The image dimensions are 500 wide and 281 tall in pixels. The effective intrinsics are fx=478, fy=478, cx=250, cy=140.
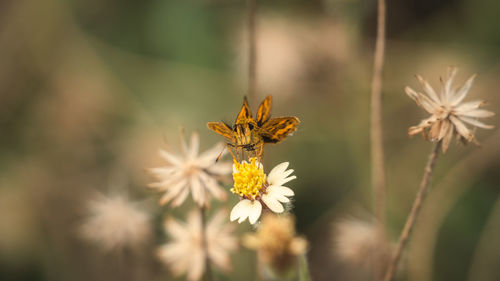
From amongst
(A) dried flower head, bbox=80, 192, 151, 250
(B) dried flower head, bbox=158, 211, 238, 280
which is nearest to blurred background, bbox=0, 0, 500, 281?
(A) dried flower head, bbox=80, 192, 151, 250

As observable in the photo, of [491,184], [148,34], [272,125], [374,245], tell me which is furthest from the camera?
[148,34]

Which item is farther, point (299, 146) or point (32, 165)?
point (32, 165)

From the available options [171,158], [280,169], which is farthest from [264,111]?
[171,158]

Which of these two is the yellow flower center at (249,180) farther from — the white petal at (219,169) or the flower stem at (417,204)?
the flower stem at (417,204)

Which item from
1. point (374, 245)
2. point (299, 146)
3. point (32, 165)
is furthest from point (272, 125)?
point (32, 165)

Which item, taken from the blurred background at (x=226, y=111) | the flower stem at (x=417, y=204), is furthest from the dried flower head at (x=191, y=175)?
the blurred background at (x=226, y=111)

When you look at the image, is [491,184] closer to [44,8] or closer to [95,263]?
[95,263]

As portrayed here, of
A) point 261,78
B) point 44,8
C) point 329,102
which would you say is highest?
point 44,8
